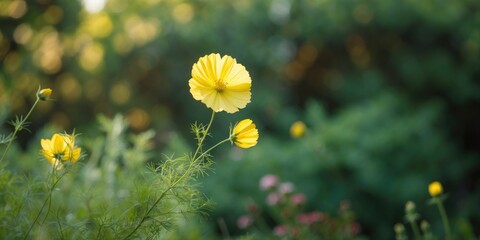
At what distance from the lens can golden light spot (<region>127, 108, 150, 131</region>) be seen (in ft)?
17.2

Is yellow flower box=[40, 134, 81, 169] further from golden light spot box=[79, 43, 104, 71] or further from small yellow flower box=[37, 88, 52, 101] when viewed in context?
golden light spot box=[79, 43, 104, 71]

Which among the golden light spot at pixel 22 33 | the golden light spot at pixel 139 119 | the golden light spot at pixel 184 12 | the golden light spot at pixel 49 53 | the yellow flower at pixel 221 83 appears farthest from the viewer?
the golden light spot at pixel 184 12

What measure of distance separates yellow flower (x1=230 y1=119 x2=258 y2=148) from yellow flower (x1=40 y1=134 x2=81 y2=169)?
35 cm

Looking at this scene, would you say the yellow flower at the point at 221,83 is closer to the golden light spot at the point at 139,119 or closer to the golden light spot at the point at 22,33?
the golden light spot at the point at 22,33

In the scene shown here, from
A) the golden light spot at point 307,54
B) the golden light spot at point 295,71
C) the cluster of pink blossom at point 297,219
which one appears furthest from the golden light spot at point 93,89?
the cluster of pink blossom at point 297,219

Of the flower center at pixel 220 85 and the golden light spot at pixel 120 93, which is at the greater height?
the flower center at pixel 220 85

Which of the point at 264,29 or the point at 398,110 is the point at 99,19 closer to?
the point at 264,29

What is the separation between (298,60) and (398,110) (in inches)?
54.6

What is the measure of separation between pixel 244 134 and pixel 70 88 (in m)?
4.45

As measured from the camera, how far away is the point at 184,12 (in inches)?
219

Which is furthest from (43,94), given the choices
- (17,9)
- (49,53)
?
(49,53)

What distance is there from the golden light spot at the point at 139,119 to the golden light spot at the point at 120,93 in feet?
0.48

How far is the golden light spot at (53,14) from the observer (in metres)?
4.54

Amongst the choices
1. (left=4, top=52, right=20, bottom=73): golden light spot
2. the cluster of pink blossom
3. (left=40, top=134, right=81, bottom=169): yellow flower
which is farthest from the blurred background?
(left=40, top=134, right=81, bottom=169): yellow flower
